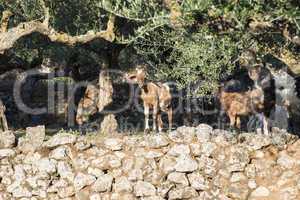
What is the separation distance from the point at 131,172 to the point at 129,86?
21.8m

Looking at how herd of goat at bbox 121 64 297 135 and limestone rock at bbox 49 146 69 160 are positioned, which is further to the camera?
Result: herd of goat at bbox 121 64 297 135

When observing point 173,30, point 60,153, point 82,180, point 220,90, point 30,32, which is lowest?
point 82,180

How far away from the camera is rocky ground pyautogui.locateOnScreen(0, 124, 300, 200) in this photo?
19109mm

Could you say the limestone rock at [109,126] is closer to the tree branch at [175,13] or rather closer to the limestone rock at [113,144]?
the limestone rock at [113,144]

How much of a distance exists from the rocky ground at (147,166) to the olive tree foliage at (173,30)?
3.21 m

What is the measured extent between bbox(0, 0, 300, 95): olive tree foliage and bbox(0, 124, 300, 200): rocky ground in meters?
3.21

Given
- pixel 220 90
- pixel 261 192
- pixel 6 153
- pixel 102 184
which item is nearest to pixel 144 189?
pixel 102 184

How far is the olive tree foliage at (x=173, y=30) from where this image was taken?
13.8 m

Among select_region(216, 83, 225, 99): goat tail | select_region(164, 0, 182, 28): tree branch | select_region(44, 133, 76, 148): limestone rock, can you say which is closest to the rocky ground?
select_region(44, 133, 76, 148): limestone rock

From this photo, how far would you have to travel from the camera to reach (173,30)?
23859 mm

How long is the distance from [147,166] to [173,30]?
22.3 feet

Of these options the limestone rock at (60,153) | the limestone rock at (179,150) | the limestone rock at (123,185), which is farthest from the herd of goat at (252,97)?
the limestone rock at (60,153)

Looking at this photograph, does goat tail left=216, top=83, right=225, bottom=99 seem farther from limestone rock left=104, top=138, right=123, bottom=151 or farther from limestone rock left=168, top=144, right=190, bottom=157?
limestone rock left=104, top=138, right=123, bottom=151

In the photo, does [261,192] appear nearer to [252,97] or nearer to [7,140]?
[252,97]
